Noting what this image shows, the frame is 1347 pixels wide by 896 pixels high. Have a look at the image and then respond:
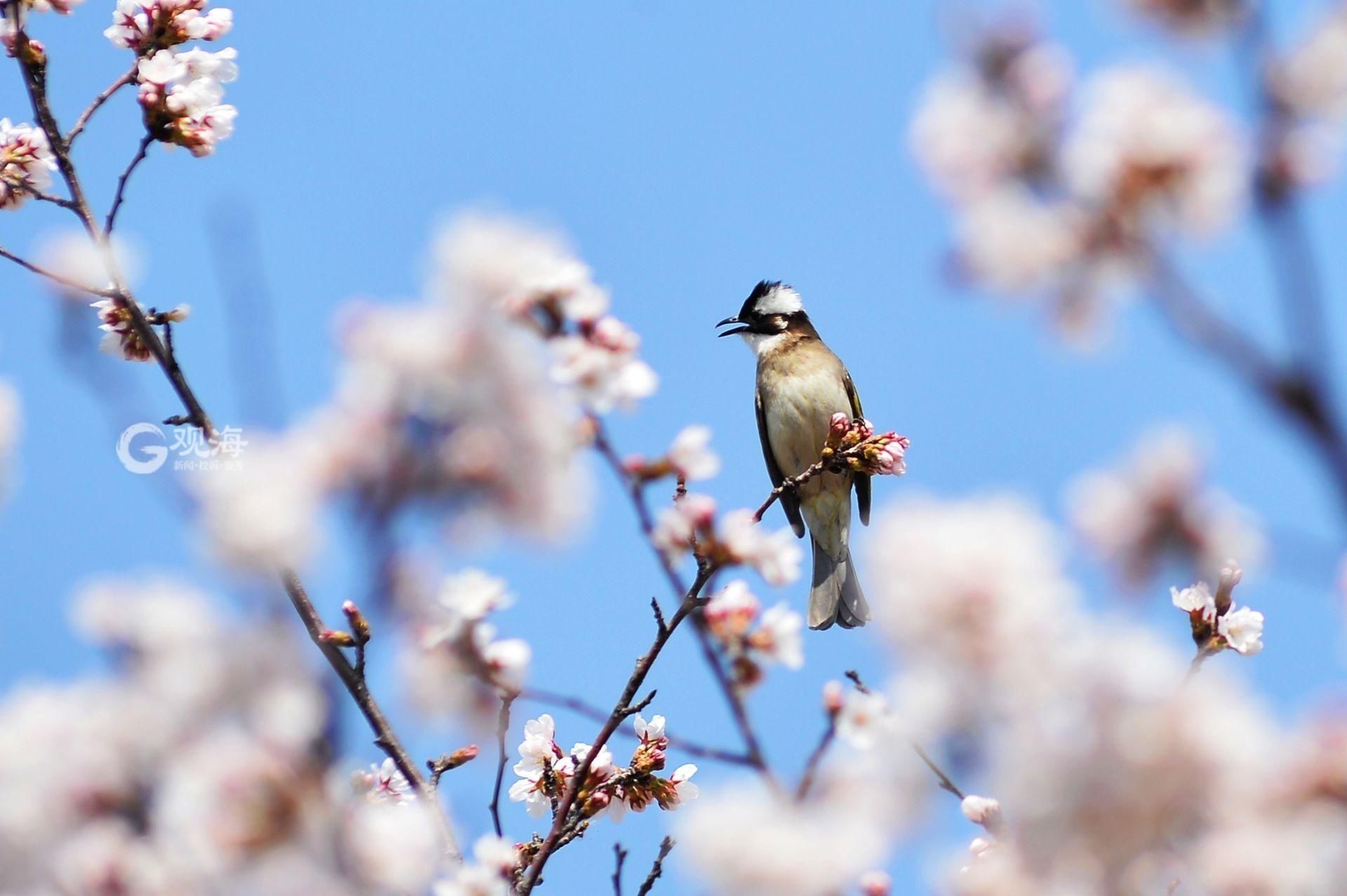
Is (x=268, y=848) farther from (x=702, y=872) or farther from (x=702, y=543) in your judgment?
(x=702, y=543)

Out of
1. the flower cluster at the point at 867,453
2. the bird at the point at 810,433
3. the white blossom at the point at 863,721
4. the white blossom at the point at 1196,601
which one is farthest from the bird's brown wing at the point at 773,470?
the white blossom at the point at 863,721

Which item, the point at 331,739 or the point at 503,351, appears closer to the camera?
the point at 331,739

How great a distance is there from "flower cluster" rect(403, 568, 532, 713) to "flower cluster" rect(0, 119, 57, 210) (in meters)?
2.57

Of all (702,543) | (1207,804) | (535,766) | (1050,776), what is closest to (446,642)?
(702,543)

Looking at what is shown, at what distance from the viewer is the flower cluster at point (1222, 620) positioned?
360 cm

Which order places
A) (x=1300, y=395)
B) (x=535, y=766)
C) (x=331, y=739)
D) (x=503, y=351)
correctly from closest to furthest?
(x=1300, y=395) → (x=331, y=739) → (x=503, y=351) → (x=535, y=766)

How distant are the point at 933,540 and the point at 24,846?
1.68 metres

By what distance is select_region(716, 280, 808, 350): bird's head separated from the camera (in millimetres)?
9047

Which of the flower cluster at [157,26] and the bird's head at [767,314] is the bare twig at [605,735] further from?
the bird's head at [767,314]

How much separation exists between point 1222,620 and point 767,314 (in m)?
5.85


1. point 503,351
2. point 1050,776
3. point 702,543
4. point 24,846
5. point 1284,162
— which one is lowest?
point 24,846

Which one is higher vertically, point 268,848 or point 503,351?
point 503,351

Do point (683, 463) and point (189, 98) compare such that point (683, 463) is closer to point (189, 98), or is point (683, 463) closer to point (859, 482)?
point (189, 98)

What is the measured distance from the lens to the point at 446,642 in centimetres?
240
